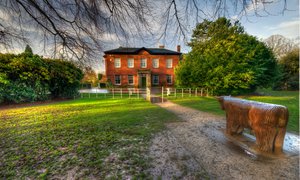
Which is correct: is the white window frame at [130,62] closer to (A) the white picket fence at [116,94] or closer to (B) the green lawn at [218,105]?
(A) the white picket fence at [116,94]

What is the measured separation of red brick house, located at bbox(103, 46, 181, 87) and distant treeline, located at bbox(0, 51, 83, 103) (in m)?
10.6

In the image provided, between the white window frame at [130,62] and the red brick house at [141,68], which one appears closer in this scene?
the red brick house at [141,68]

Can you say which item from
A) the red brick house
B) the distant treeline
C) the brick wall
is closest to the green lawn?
the distant treeline

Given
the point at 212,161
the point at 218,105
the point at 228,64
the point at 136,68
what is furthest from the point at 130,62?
the point at 212,161

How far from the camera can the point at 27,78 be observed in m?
9.46

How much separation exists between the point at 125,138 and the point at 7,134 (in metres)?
4.06

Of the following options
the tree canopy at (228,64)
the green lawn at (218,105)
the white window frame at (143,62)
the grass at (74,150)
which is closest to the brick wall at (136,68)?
the white window frame at (143,62)

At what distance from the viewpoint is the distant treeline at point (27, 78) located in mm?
8656

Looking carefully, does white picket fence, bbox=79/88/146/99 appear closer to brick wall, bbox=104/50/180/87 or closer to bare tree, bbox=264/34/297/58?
brick wall, bbox=104/50/180/87

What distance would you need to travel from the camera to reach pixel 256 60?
14203 millimetres

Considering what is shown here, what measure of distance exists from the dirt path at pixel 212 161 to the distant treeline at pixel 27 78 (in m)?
7.40

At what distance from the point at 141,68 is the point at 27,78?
51.4ft

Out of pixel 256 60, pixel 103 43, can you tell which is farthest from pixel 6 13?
pixel 256 60

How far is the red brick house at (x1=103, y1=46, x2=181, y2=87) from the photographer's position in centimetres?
2172
